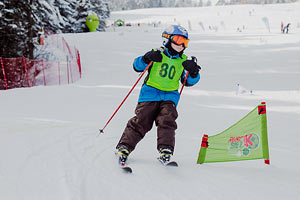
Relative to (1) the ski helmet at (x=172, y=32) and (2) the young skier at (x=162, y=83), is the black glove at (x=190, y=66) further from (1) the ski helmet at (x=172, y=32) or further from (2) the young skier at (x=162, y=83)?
(1) the ski helmet at (x=172, y=32)

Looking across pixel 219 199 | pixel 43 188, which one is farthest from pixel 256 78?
pixel 43 188

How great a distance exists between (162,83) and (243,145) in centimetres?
129

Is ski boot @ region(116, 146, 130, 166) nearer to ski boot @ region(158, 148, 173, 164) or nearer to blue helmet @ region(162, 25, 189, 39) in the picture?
ski boot @ region(158, 148, 173, 164)

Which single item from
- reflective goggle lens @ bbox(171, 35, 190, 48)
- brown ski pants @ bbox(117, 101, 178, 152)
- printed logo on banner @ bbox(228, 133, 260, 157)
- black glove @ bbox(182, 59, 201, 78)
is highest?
reflective goggle lens @ bbox(171, 35, 190, 48)

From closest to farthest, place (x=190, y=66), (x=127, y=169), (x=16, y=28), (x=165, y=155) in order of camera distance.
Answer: (x=127, y=169) < (x=165, y=155) < (x=190, y=66) < (x=16, y=28)

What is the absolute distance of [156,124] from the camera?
3.49m

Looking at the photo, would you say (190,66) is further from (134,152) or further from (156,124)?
(134,152)

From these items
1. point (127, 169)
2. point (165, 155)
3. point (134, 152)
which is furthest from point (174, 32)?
point (127, 169)

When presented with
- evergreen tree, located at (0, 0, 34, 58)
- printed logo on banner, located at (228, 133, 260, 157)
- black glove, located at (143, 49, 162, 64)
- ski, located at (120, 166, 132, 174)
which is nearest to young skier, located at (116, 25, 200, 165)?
black glove, located at (143, 49, 162, 64)

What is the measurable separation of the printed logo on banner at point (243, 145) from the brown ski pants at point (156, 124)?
0.72 m

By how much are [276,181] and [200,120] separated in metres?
3.33

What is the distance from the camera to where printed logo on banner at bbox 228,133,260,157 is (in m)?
3.07

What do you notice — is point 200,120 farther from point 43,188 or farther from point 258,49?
point 258,49

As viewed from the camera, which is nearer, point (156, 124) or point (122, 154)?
point (122, 154)
